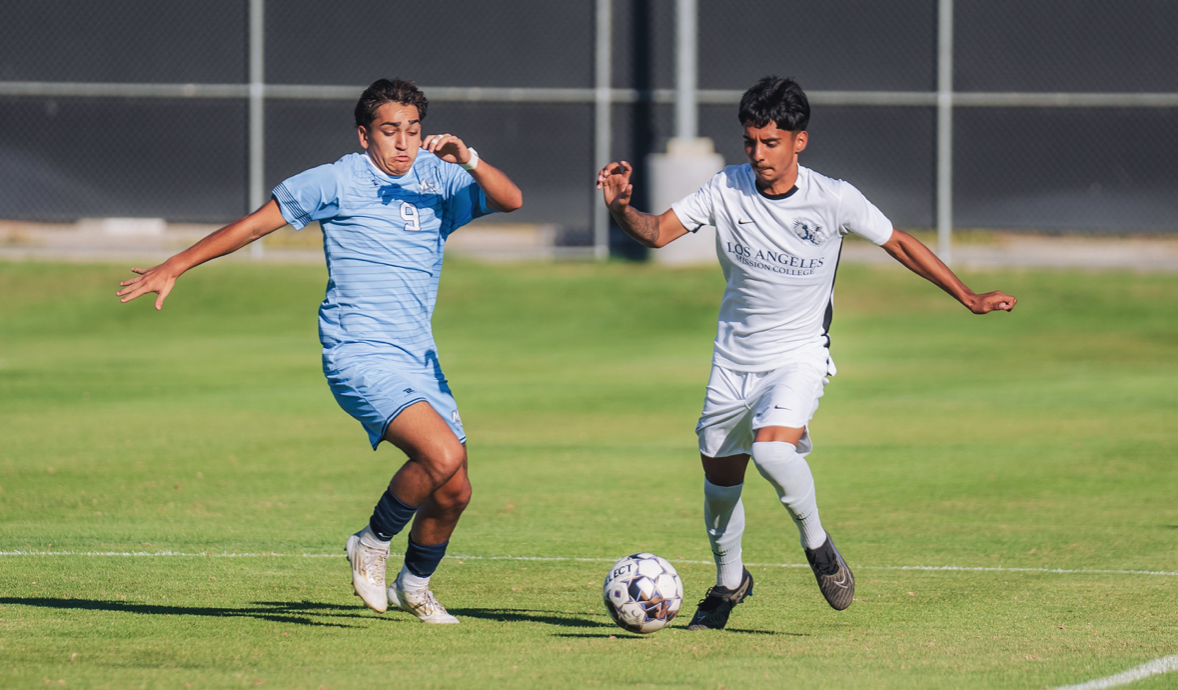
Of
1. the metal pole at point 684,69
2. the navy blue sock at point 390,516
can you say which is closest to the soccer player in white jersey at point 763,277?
the navy blue sock at point 390,516

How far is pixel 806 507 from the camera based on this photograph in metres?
6.15

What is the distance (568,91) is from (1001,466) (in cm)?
1353

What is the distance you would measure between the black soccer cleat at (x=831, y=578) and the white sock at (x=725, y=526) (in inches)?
15.8

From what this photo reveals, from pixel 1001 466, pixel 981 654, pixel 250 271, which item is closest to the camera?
pixel 981 654

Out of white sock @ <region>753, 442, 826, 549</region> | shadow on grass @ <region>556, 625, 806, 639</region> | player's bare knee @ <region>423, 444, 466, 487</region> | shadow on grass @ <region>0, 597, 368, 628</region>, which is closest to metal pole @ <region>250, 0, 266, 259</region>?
shadow on grass @ <region>0, 597, 368, 628</region>

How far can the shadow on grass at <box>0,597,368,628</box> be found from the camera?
6422 millimetres

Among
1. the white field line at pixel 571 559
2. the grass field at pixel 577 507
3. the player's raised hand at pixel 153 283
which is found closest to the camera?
the grass field at pixel 577 507

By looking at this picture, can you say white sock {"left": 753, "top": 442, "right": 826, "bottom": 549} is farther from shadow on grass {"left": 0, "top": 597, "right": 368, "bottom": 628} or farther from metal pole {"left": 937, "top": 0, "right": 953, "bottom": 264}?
metal pole {"left": 937, "top": 0, "right": 953, "bottom": 264}

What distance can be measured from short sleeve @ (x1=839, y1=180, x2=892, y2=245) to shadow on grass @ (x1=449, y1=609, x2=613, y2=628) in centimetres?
189

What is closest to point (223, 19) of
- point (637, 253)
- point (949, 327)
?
point (637, 253)

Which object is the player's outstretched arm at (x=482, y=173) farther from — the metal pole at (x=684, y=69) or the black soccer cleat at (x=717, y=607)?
the metal pole at (x=684, y=69)

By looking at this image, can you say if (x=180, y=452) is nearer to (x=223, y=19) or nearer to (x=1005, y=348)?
(x=1005, y=348)

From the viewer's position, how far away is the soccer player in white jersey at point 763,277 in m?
6.33

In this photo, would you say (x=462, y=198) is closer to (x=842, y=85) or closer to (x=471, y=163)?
(x=471, y=163)
